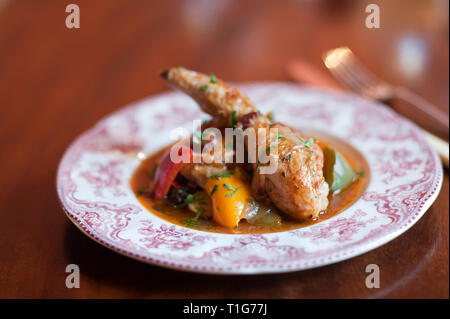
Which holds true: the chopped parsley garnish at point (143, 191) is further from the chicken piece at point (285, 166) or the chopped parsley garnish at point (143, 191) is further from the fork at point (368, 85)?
the fork at point (368, 85)

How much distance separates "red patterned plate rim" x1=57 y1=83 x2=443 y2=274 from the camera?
210 centimetres

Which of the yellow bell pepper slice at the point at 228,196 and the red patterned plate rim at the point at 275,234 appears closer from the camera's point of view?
the red patterned plate rim at the point at 275,234

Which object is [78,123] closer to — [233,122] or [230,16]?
[233,122]

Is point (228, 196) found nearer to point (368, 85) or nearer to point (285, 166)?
point (285, 166)

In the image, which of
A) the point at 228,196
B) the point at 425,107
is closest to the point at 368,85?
the point at 425,107

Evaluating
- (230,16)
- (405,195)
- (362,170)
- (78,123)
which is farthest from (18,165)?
(230,16)

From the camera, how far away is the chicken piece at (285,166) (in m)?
2.49

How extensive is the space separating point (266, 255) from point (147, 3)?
4.74 metres

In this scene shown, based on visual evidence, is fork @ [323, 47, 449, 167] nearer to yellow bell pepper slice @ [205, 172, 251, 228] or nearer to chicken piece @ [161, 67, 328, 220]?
chicken piece @ [161, 67, 328, 220]

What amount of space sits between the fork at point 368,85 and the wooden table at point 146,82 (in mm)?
191

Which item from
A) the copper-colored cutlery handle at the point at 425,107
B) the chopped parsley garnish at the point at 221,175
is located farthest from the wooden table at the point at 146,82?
the chopped parsley garnish at the point at 221,175

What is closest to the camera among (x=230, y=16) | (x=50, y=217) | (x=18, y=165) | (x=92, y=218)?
(x=92, y=218)

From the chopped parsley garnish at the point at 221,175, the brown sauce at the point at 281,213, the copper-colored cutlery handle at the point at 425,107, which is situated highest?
the copper-colored cutlery handle at the point at 425,107
